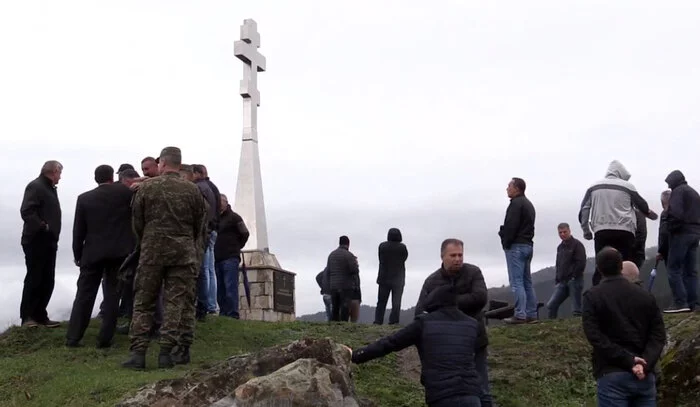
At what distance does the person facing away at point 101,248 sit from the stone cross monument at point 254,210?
Answer: 29.5ft

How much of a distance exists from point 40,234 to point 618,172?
6383mm

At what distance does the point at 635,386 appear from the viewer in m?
5.49

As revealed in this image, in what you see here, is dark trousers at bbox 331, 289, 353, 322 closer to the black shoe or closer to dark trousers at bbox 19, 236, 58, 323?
dark trousers at bbox 19, 236, 58, 323

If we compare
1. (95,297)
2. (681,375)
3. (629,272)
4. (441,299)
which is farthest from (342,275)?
(441,299)

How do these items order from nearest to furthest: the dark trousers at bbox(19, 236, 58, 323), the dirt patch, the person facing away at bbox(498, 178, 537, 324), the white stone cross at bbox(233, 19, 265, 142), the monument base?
the dirt patch
the dark trousers at bbox(19, 236, 58, 323)
the person facing away at bbox(498, 178, 537, 324)
the monument base
the white stone cross at bbox(233, 19, 265, 142)

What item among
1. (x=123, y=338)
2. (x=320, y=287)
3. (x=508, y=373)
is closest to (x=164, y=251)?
(x=123, y=338)

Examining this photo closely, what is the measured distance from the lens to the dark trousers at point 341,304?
13078mm

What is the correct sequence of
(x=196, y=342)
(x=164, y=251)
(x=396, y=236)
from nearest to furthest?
(x=164, y=251) → (x=196, y=342) → (x=396, y=236)

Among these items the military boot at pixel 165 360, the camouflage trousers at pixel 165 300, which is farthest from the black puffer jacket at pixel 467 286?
the military boot at pixel 165 360

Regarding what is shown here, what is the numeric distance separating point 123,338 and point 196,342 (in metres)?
0.76

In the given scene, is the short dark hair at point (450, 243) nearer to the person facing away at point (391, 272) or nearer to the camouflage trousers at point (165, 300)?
the camouflage trousers at point (165, 300)

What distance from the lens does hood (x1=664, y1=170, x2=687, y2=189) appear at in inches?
399

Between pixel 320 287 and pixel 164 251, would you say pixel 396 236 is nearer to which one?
pixel 320 287

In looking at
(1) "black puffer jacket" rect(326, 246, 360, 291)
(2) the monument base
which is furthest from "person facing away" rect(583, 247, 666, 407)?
(2) the monument base
